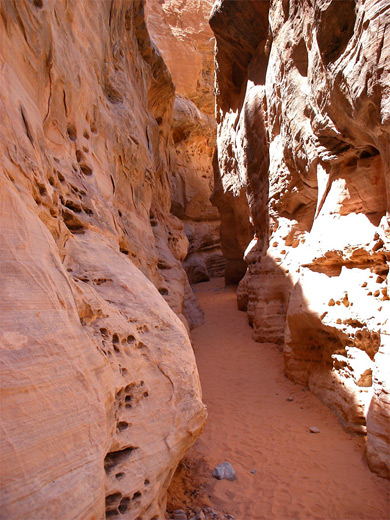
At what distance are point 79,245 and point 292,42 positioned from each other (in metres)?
6.47

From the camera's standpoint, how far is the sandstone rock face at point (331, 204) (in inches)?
171

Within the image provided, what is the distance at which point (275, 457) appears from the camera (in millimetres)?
4711

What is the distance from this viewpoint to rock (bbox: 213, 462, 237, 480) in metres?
4.10

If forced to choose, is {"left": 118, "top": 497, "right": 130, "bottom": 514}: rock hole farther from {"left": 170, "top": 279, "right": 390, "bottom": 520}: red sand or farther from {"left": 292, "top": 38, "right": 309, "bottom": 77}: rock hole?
{"left": 292, "top": 38, "right": 309, "bottom": 77}: rock hole

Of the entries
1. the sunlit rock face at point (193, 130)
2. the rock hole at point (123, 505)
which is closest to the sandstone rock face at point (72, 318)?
the rock hole at point (123, 505)

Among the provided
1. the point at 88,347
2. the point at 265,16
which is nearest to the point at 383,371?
the point at 88,347

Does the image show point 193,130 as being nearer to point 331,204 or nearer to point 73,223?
point 331,204

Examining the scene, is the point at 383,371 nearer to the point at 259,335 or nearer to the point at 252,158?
the point at 259,335

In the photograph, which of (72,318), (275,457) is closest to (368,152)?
(275,457)

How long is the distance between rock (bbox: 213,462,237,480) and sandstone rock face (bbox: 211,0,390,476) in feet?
5.80

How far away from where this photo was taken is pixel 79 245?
3.45 meters

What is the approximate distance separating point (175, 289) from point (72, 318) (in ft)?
19.8

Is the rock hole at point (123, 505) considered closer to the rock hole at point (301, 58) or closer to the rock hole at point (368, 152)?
the rock hole at point (368, 152)

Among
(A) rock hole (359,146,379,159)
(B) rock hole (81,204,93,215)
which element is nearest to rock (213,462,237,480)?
(B) rock hole (81,204,93,215)
